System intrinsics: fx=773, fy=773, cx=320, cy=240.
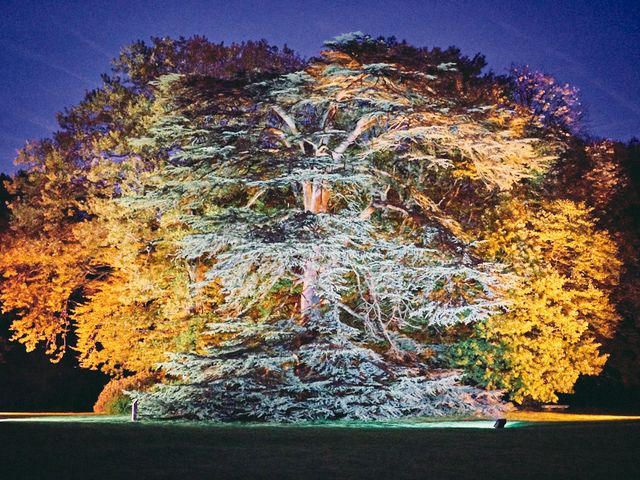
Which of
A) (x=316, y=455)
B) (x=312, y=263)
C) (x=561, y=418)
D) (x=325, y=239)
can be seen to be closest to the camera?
(x=316, y=455)

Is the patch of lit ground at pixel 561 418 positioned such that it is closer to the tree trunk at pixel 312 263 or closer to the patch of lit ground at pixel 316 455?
the tree trunk at pixel 312 263

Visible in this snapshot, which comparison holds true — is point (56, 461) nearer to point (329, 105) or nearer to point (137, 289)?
point (329, 105)

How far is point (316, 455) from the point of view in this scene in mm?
8859

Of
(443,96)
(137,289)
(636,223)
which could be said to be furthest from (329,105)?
(636,223)

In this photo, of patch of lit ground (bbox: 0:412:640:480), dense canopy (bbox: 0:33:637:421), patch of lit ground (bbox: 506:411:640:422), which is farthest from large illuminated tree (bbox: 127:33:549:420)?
patch of lit ground (bbox: 0:412:640:480)

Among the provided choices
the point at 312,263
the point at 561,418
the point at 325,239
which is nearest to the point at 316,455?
the point at 325,239

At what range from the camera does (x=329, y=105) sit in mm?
21828

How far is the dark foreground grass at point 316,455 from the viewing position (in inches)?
286

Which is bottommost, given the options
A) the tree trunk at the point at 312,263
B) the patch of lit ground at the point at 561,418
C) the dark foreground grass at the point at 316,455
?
the dark foreground grass at the point at 316,455

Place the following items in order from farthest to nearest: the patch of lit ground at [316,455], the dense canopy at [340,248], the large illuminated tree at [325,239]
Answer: the dense canopy at [340,248] < the large illuminated tree at [325,239] < the patch of lit ground at [316,455]

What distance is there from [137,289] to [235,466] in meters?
18.9

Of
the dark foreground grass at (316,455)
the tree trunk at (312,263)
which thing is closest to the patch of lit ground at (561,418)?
the tree trunk at (312,263)

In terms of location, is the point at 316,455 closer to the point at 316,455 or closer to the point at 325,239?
the point at 316,455

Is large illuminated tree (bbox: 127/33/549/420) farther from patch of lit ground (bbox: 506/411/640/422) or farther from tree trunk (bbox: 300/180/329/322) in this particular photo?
patch of lit ground (bbox: 506/411/640/422)
